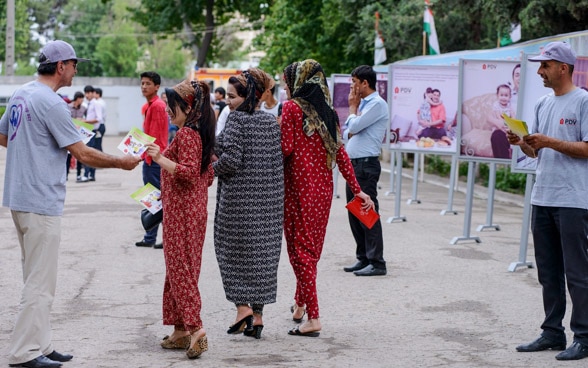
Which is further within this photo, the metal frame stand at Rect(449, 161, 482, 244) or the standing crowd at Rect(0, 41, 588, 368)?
the metal frame stand at Rect(449, 161, 482, 244)

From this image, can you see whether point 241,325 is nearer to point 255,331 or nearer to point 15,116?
point 255,331

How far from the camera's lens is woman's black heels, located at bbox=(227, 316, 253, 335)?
24.6ft

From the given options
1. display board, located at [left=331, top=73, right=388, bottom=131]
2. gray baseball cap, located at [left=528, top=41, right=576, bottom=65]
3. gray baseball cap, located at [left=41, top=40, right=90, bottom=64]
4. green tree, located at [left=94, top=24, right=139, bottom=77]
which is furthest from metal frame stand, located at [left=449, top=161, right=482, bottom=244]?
green tree, located at [left=94, top=24, right=139, bottom=77]

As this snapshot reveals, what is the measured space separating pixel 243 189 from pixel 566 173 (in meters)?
2.07

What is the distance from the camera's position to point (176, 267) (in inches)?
273

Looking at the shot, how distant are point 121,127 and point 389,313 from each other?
5079 cm

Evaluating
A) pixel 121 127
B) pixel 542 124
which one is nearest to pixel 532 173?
pixel 542 124

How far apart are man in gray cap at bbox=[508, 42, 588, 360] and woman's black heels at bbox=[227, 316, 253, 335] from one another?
2.00 meters

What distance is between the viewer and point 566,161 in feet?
22.6

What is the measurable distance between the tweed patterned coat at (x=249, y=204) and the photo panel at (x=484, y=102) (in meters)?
5.19

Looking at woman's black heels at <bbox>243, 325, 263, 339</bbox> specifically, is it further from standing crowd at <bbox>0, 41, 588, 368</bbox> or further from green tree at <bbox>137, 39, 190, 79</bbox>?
green tree at <bbox>137, 39, 190, 79</bbox>

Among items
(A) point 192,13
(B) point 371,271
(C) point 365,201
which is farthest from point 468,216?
(A) point 192,13

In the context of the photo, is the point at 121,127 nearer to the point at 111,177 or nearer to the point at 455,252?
the point at 111,177

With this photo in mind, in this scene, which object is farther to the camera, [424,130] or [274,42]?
[274,42]
